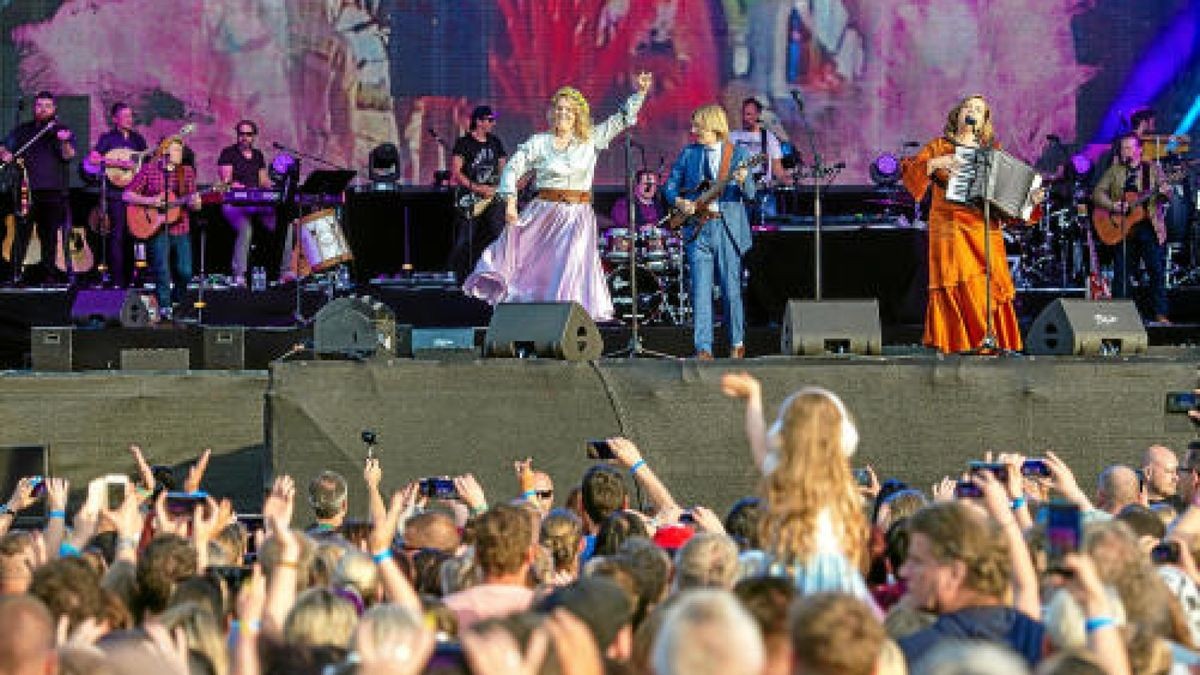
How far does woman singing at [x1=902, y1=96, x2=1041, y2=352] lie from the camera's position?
14352 millimetres

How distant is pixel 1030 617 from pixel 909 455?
253 inches

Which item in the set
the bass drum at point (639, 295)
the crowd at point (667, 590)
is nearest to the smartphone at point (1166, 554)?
the crowd at point (667, 590)

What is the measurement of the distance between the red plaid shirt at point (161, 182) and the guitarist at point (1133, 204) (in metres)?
7.85

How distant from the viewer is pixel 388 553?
6.68 meters

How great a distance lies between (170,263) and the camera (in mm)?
19281

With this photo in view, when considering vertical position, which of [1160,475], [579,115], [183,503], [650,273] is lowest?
[1160,475]

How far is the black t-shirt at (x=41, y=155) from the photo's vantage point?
20.5 m

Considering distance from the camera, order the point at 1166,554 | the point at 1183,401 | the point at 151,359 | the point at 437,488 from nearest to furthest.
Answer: the point at 1166,554 → the point at 437,488 → the point at 1183,401 → the point at 151,359

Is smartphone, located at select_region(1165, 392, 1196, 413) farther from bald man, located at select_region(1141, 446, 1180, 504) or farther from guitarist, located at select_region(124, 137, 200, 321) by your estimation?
guitarist, located at select_region(124, 137, 200, 321)

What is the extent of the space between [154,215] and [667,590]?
13138mm

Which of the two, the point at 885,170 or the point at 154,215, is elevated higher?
the point at 885,170

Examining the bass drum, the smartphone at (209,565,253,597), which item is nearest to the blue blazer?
the bass drum

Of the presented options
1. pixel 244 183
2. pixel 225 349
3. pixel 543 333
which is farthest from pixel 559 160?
pixel 244 183

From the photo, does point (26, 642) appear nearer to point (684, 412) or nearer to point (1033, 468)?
point (1033, 468)
